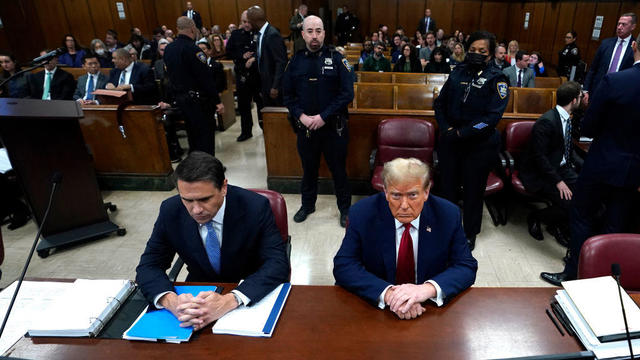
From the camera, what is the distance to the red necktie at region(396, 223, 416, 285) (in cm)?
164

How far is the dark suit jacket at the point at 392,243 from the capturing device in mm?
1630

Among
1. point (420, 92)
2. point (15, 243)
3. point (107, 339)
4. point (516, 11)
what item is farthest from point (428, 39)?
point (107, 339)

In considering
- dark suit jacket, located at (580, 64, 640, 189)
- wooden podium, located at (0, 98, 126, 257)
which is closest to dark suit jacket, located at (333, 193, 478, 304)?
dark suit jacket, located at (580, 64, 640, 189)

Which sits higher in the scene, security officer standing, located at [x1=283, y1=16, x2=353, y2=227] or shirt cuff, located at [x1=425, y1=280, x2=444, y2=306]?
security officer standing, located at [x1=283, y1=16, x2=353, y2=227]

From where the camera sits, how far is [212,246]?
175 cm

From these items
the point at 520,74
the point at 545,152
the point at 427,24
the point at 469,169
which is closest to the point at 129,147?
the point at 469,169

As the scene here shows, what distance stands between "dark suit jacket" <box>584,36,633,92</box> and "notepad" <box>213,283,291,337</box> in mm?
4606

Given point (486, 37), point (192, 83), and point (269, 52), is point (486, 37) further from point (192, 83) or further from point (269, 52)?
point (192, 83)

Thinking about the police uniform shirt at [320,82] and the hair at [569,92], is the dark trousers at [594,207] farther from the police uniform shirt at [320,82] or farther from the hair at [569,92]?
the police uniform shirt at [320,82]

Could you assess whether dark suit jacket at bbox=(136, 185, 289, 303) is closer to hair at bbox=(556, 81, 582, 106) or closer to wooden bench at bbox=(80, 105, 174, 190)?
hair at bbox=(556, 81, 582, 106)

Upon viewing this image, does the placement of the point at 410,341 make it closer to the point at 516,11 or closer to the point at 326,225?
the point at 326,225

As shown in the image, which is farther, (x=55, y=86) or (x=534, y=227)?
(x=55, y=86)

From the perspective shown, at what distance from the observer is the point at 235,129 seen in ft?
21.3

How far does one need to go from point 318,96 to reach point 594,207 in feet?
7.08
